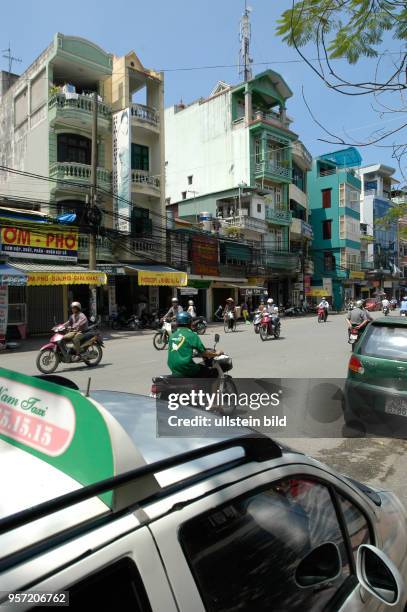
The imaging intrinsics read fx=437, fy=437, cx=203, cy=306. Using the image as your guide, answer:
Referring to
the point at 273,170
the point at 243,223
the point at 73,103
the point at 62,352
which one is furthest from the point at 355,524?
the point at 273,170

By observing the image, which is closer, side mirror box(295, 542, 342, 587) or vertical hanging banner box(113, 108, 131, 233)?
side mirror box(295, 542, 342, 587)

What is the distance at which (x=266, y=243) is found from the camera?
33.4 m

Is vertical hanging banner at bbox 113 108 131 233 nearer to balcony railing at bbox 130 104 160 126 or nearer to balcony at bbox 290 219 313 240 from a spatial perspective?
balcony railing at bbox 130 104 160 126

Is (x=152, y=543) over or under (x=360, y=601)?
over

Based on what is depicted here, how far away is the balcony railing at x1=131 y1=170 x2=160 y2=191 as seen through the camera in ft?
76.1

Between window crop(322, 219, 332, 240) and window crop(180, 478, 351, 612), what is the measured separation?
45.0 metres

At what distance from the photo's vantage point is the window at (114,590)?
3.20 ft

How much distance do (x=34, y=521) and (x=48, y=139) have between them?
22071 mm

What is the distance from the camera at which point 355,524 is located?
5.75 feet

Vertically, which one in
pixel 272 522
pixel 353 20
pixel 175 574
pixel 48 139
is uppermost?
pixel 48 139

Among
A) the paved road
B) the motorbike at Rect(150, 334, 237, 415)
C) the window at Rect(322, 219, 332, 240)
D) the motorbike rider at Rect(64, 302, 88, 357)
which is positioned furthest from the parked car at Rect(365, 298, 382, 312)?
the motorbike at Rect(150, 334, 237, 415)

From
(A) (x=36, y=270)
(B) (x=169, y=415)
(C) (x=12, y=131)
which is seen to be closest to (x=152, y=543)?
(B) (x=169, y=415)

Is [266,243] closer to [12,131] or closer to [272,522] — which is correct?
[12,131]

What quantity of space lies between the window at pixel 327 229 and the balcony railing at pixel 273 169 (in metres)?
10.9
